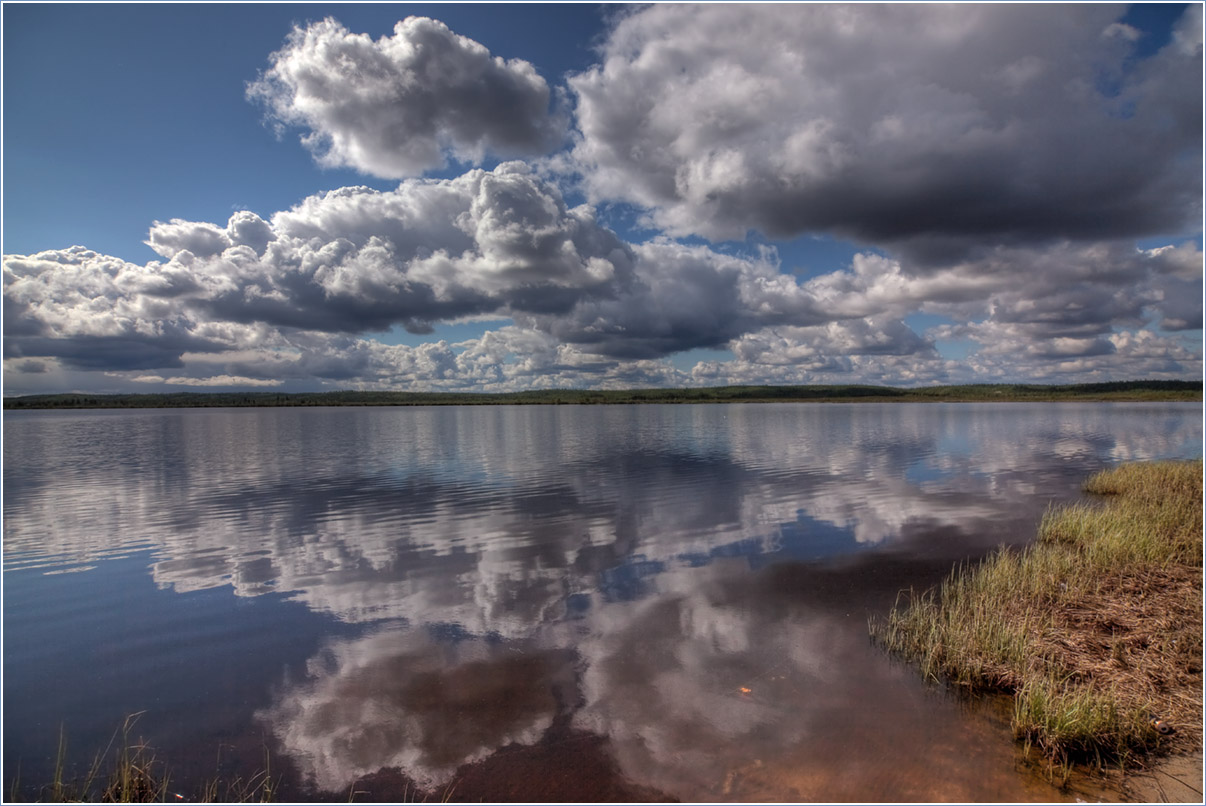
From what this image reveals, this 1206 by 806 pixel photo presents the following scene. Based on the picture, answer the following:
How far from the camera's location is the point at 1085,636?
1187 cm

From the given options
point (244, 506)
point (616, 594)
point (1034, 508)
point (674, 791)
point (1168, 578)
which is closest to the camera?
point (674, 791)

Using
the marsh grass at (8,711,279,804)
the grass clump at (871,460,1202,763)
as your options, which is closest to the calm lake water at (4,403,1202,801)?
the marsh grass at (8,711,279,804)

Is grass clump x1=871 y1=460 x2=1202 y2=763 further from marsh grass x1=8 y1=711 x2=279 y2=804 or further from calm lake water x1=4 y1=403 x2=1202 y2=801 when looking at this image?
marsh grass x1=8 y1=711 x2=279 y2=804

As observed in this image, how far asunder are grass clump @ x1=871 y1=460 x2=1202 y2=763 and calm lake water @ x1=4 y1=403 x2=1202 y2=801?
84 cm

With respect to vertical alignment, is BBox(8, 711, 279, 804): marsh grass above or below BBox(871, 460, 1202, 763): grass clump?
below

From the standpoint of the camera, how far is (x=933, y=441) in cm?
6291

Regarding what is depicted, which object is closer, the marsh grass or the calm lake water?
the marsh grass

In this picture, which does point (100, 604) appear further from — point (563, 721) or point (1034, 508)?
point (1034, 508)

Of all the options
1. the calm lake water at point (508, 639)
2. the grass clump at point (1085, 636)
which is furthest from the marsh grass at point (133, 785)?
the grass clump at point (1085, 636)

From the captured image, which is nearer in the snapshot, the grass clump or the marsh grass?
the marsh grass

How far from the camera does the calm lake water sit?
347 inches

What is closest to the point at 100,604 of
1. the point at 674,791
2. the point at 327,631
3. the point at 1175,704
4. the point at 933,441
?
the point at 327,631

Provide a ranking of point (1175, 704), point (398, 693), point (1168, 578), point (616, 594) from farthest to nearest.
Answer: point (616, 594) → point (1168, 578) → point (398, 693) → point (1175, 704)

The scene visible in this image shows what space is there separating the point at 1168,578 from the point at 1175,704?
8139 mm
